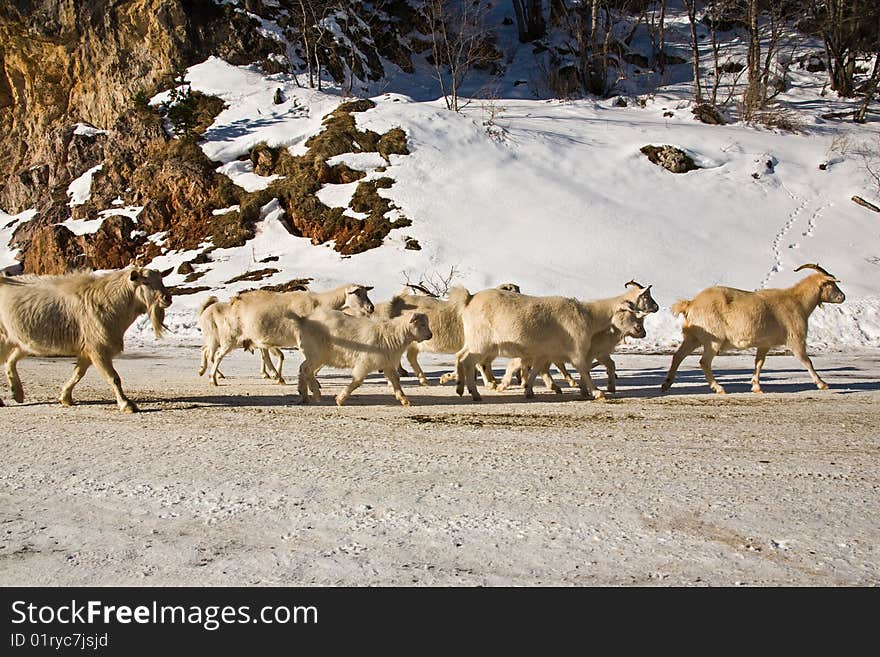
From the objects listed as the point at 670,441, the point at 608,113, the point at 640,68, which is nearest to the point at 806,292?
the point at 670,441

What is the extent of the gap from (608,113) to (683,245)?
17.9 meters

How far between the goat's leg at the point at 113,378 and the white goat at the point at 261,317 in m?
3.04

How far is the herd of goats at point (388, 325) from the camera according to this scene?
1003cm

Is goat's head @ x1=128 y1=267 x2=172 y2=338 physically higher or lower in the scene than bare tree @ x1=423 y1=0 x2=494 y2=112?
lower

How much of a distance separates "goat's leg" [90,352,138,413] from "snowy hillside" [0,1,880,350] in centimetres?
1467

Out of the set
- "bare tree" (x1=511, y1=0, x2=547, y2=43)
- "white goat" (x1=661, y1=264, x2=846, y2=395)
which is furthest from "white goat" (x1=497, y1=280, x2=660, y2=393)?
"bare tree" (x1=511, y1=0, x2=547, y2=43)

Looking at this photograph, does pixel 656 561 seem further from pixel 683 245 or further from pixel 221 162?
pixel 221 162

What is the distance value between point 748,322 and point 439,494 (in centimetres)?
840

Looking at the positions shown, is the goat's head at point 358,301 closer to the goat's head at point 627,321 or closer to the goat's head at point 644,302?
the goat's head at point 627,321

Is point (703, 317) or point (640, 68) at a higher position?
point (640, 68)

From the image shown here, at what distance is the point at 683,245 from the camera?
32.6m

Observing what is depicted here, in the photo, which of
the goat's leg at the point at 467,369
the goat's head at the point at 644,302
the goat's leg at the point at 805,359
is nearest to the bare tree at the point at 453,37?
the goat's head at the point at 644,302

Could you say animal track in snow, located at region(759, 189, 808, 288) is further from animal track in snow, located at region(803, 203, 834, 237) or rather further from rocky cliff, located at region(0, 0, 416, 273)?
rocky cliff, located at region(0, 0, 416, 273)

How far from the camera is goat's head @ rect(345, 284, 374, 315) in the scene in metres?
13.0
